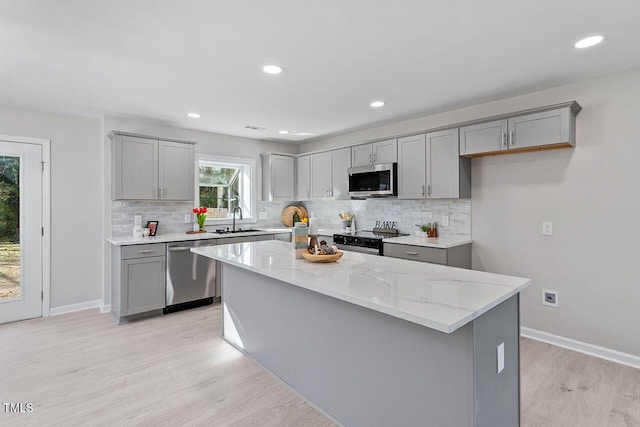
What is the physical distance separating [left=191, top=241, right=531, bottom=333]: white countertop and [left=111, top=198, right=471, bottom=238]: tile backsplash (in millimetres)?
1820

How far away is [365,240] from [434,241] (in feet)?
2.75

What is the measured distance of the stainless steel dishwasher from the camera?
394 centimetres

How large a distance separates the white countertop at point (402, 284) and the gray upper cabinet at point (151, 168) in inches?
82.3

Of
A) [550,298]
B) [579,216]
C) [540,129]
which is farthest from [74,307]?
[579,216]

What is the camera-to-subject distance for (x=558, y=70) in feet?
8.80

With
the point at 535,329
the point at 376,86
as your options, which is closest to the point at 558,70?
the point at 376,86

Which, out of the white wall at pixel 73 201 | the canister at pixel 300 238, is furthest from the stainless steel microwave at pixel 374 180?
→ the white wall at pixel 73 201

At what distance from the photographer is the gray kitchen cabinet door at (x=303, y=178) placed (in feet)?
17.6

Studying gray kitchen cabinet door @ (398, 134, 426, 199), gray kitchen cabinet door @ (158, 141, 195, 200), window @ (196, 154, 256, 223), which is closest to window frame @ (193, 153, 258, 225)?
window @ (196, 154, 256, 223)

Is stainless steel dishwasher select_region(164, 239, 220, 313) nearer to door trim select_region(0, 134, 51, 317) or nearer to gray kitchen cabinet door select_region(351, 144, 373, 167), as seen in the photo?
door trim select_region(0, 134, 51, 317)

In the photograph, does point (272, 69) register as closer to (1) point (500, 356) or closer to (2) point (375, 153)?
(2) point (375, 153)

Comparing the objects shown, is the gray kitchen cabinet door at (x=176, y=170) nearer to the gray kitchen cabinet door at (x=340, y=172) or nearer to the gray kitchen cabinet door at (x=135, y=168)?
the gray kitchen cabinet door at (x=135, y=168)

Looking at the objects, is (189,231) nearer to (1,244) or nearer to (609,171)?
(1,244)

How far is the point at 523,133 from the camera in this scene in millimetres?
3031
